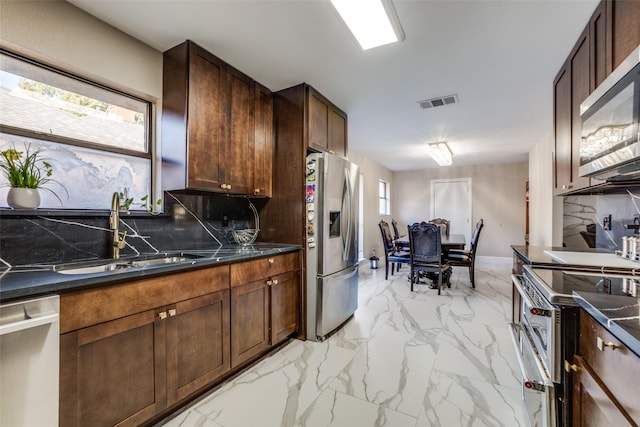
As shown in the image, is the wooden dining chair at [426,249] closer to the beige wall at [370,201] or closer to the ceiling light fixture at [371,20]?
the beige wall at [370,201]

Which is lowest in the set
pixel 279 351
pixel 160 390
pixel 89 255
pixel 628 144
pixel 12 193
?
pixel 279 351

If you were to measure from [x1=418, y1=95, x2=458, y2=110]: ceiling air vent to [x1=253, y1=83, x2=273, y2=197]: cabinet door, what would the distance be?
1631 millimetres

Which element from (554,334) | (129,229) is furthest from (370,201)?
(554,334)

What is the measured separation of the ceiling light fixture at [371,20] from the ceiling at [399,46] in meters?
0.11

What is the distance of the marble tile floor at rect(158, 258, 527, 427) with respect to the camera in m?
1.62

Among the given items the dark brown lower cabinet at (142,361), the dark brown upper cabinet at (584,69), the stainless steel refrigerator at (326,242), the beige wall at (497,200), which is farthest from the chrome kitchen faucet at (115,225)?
the beige wall at (497,200)

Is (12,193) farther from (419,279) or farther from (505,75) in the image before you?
(419,279)

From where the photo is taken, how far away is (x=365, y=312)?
332 cm

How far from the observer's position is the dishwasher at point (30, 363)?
105cm

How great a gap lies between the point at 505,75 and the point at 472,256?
110 inches

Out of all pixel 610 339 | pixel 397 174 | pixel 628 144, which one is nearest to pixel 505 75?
pixel 628 144

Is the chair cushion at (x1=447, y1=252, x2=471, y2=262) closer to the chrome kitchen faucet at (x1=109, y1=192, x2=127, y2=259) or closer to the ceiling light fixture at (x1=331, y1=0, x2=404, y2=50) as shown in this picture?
the ceiling light fixture at (x1=331, y1=0, x2=404, y2=50)

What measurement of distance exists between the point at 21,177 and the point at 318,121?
7.08ft

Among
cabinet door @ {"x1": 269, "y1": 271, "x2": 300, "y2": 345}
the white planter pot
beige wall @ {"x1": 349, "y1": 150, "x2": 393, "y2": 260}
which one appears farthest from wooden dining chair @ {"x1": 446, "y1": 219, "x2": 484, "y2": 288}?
the white planter pot
